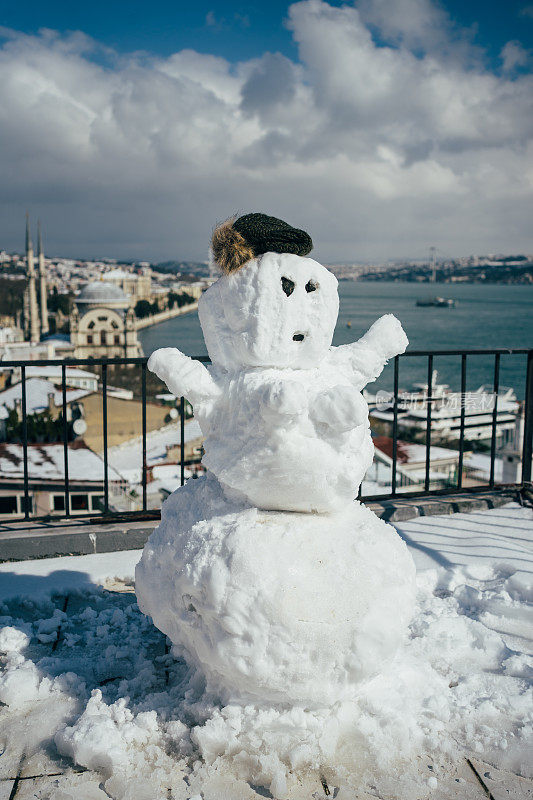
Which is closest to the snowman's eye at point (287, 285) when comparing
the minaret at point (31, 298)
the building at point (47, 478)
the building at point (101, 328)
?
the building at point (47, 478)

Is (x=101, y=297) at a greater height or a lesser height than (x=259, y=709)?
greater

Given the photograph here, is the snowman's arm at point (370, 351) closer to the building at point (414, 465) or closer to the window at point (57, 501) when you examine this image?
the window at point (57, 501)

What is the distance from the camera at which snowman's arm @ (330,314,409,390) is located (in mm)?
2121

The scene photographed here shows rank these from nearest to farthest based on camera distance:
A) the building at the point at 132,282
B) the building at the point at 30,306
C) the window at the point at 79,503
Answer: the window at the point at 79,503
the building at the point at 30,306
the building at the point at 132,282

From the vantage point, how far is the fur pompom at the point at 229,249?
→ 1901 millimetres

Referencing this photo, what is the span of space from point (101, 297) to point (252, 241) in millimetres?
86526

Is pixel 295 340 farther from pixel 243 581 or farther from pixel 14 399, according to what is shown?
pixel 14 399

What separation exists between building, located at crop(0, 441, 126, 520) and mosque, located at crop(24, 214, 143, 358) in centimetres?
5379

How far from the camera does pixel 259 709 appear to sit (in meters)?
1.83

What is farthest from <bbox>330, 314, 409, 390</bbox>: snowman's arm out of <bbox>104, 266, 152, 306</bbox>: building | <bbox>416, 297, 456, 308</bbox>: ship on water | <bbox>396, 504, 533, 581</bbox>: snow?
<bbox>416, 297, 456, 308</bbox>: ship on water

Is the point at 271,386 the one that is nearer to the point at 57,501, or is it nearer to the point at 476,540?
the point at 476,540

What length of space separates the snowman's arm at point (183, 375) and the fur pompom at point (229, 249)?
310 mm

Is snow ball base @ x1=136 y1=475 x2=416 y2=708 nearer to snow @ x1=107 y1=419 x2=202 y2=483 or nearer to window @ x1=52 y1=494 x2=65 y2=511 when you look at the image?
window @ x1=52 y1=494 x2=65 y2=511

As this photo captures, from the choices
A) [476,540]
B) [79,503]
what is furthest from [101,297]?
[476,540]
